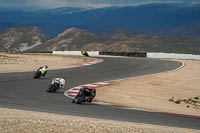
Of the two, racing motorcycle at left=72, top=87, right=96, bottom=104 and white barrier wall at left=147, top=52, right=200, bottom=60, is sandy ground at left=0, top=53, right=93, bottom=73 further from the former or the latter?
racing motorcycle at left=72, top=87, right=96, bottom=104

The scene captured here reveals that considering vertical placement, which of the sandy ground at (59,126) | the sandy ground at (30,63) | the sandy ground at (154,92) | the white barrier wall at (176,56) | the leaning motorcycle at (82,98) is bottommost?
the white barrier wall at (176,56)

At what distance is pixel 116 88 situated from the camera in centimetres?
1981

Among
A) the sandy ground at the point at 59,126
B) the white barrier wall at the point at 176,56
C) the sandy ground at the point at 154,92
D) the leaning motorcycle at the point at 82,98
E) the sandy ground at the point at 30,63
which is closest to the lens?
the sandy ground at the point at 59,126

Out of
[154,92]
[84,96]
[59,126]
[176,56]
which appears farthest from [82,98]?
[176,56]

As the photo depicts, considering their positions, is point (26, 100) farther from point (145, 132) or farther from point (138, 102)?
point (145, 132)

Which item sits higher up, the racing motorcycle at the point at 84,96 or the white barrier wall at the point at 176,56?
the racing motorcycle at the point at 84,96

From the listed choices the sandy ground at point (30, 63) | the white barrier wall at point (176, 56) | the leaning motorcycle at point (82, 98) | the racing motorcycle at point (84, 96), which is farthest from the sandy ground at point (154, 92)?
the white barrier wall at point (176, 56)

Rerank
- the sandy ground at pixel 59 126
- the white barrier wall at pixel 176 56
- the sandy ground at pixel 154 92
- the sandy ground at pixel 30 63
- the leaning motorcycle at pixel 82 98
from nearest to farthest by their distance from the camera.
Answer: the sandy ground at pixel 59 126 → the leaning motorcycle at pixel 82 98 → the sandy ground at pixel 154 92 → the sandy ground at pixel 30 63 → the white barrier wall at pixel 176 56

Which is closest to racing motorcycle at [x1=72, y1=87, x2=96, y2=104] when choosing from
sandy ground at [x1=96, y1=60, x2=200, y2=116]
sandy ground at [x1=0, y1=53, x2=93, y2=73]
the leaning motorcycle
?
the leaning motorcycle

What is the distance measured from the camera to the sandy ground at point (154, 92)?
15.5m

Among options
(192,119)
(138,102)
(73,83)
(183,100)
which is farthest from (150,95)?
(192,119)

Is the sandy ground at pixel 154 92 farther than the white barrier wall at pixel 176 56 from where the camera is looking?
No

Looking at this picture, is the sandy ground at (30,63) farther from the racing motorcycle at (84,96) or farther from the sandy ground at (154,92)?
the racing motorcycle at (84,96)

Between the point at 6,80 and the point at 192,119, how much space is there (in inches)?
477
